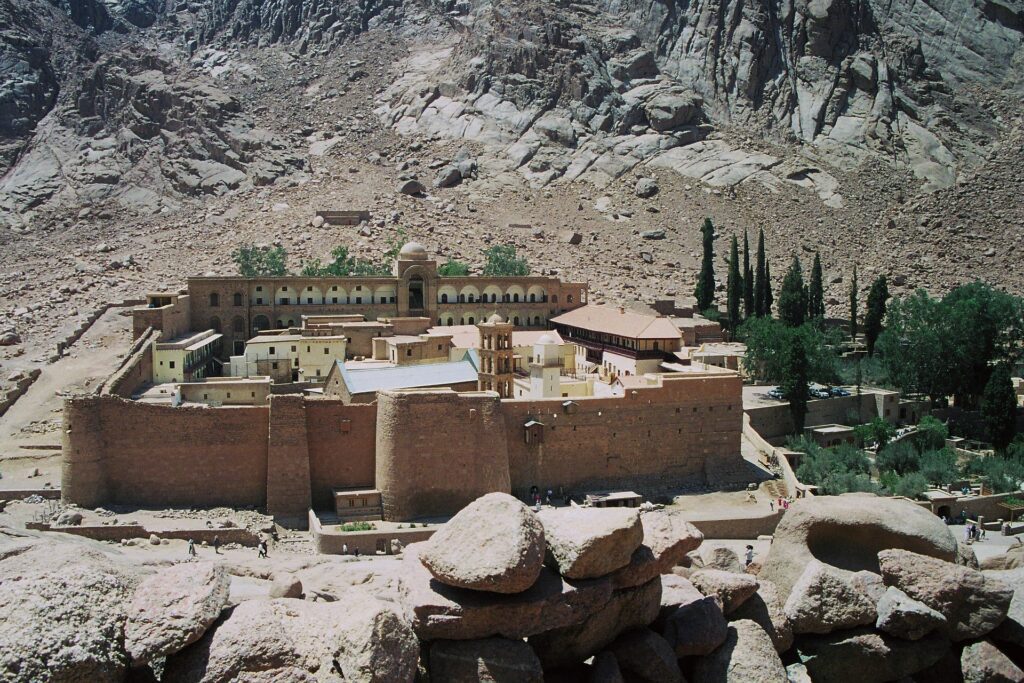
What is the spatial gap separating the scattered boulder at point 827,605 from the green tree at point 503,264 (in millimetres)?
39775

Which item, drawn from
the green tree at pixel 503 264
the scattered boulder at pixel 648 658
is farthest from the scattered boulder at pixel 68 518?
the green tree at pixel 503 264

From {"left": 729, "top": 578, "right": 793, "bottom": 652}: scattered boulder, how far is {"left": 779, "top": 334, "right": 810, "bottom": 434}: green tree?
24107 mm

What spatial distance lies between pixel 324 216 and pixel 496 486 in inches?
1513

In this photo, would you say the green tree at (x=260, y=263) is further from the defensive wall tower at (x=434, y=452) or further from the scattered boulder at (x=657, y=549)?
the scattered boulder at (x=657, y=549)

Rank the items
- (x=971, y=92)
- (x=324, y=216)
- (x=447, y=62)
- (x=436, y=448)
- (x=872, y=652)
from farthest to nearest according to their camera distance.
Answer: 1. (x=447, y=62)
2. (x=971, y=92)
3. (x=324, y=216)
4. (x=436, y=448)
5. (x=872, y=652)

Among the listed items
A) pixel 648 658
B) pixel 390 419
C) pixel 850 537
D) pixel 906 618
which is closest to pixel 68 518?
pixel 390 419

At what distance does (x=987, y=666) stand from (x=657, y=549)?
275cm

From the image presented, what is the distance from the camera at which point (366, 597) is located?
7.50 metres

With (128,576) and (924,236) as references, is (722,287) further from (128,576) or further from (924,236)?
(128,576)

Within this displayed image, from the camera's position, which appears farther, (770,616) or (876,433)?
(876,433)

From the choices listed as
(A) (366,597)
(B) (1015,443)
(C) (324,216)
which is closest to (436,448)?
(A) (366,597)

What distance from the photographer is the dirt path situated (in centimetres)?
2641

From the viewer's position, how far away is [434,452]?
23.8 m

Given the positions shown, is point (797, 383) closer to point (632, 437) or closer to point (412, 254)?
point (632, 437)
